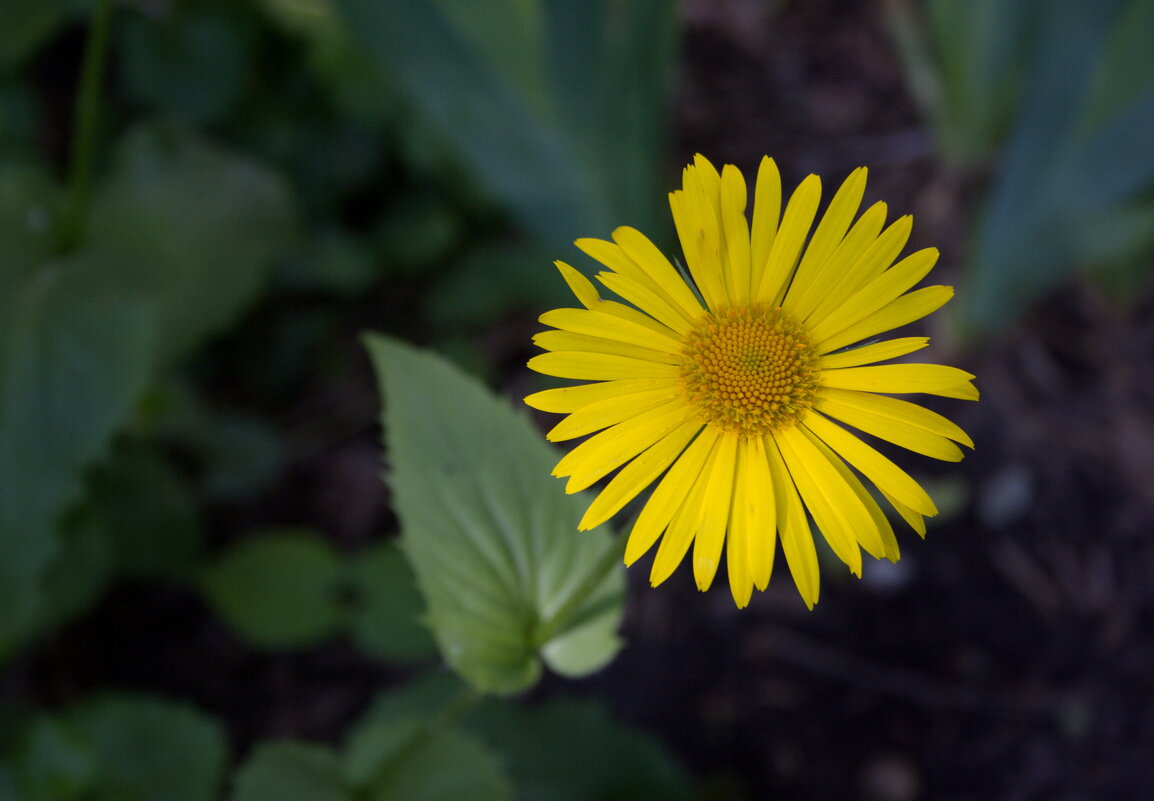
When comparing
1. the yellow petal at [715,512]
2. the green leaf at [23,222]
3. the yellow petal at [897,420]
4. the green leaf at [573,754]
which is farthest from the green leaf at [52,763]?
the yellow petal at [897,420]

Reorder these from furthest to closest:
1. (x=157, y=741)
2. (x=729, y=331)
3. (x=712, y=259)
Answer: (x=157, y=741), (x=729, y=331), (x=712, y=259)

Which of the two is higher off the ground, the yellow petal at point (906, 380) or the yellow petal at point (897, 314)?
the yellow petal at point (897, 314)

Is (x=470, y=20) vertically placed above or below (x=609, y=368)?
above

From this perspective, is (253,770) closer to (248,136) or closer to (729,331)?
(729,331)

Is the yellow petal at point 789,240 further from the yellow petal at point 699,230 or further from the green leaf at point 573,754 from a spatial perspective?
the green leaf at point 573,754

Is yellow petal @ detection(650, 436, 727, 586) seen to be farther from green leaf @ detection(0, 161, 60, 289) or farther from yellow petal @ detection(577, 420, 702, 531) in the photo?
green leaf @ detection(0, 161, 60, 289)

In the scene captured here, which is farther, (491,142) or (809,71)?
(809,71)

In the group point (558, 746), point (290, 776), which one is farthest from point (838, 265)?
point (558, 746)

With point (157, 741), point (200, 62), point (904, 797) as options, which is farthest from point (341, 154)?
point (904, 797)

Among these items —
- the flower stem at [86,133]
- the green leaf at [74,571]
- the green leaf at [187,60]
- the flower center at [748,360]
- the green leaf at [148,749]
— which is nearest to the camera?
the flower center at [748,360]
